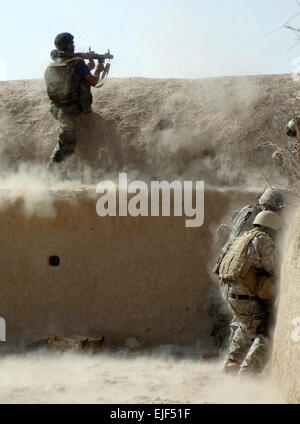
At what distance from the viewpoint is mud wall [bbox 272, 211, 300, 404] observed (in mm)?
4785

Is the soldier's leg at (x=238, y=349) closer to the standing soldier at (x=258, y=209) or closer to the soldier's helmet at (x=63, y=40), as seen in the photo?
the standing soldier at (x=258, y=209)

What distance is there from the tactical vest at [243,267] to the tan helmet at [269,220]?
0.26 feet

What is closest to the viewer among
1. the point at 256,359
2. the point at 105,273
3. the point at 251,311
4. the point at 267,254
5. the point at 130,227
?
the point at 256,359

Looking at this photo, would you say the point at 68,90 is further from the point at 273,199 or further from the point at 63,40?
the point at 273,199

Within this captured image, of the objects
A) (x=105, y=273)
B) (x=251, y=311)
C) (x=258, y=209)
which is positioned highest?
(x=258, y=209)

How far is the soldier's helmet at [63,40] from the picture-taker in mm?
10773

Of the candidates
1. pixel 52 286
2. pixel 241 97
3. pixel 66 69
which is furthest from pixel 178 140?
pixel 52 286

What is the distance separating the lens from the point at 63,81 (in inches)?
428

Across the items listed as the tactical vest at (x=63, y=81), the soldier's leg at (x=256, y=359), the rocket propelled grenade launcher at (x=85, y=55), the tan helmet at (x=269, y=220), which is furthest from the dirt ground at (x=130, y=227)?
the rocket propelled grenade launcher at (x=85, y=55)

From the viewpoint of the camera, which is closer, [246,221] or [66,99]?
[246,221]

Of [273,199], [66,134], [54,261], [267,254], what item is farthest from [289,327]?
[66,134]

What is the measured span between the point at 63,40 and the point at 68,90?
683mm

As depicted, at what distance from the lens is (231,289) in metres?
6.58

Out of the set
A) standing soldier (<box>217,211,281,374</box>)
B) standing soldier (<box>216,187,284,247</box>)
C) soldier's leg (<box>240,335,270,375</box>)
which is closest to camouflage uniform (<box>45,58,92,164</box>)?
standing soldier (<box>216,187,284,247</box>)
